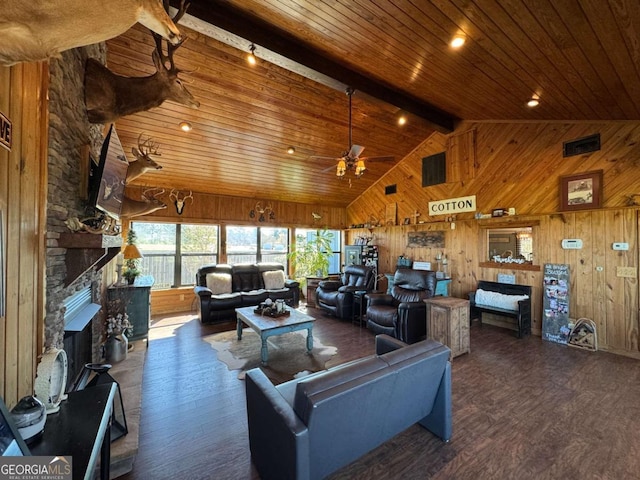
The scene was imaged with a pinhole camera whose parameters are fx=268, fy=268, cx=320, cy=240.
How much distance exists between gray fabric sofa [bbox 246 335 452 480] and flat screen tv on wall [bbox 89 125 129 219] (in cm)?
192

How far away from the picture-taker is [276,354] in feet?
12.3

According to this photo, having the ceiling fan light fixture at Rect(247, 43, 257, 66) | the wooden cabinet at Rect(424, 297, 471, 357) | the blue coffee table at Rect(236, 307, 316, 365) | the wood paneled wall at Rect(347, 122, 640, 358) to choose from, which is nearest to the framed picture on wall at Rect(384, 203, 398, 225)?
the wood paneled wall at Rect(347, 122, 640, 358)

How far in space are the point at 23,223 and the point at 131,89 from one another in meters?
1.62

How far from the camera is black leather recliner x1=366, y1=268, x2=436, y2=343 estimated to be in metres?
3.94

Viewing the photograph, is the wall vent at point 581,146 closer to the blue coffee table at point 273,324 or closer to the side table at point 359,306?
the side table at point 359,306

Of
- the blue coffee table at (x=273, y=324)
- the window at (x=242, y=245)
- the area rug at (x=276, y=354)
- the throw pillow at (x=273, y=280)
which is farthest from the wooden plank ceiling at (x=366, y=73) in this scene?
the area rug at (x=276, y=354)

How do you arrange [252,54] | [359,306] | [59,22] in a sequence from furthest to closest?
1. [359,306]
2. [252,54]
3. [59,22]

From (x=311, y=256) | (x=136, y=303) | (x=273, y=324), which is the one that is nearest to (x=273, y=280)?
(x=311, y=256)

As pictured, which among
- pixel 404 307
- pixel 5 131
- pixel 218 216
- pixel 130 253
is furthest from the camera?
pixel 218 216

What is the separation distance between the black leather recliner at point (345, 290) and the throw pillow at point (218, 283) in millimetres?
1985

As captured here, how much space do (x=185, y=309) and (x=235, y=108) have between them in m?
4.58

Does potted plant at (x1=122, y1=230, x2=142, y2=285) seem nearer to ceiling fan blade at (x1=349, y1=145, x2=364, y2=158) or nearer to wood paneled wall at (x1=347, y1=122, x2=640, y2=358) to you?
ceiling fan blade at (x1=349, y1=145, x2=364, y2=158)

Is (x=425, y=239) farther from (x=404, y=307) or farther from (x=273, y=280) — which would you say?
(x=273, y=280)

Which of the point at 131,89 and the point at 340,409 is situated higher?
the point at 131,89
